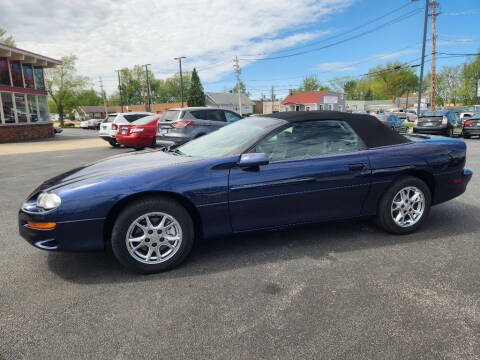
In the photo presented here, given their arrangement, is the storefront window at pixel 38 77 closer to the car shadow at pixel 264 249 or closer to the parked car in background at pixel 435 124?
the parked car in background at pixel 435 124

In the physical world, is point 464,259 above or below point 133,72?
below

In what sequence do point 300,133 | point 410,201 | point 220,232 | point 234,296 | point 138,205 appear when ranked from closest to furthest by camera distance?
point 234,296
point 138,205
point 220,232
point 300,133
point 410,201

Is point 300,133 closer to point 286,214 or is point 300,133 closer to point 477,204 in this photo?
point 286,214

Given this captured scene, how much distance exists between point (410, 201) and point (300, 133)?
1.48 metres

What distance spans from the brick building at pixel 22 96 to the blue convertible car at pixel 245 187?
21.8 m

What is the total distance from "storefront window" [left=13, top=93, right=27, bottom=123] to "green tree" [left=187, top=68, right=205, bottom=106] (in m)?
49.7

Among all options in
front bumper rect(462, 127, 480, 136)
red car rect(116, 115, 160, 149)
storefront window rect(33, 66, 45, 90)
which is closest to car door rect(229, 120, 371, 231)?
red car rect(116, 115, 160, 149)

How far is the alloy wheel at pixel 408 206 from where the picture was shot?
12.3 feet

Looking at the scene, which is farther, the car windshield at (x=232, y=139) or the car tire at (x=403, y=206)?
the car tire at (x=403, y=206)

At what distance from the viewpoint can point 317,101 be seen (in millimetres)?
62875

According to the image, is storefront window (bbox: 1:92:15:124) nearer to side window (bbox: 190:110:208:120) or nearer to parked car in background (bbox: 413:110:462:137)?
side window (bbox: 190:110:208:120)

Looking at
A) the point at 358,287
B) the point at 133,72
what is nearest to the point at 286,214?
Result: the point at 358,287

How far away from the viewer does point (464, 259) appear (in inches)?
126

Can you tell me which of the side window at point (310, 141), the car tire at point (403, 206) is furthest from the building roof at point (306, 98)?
the side window at point (310, 141)
